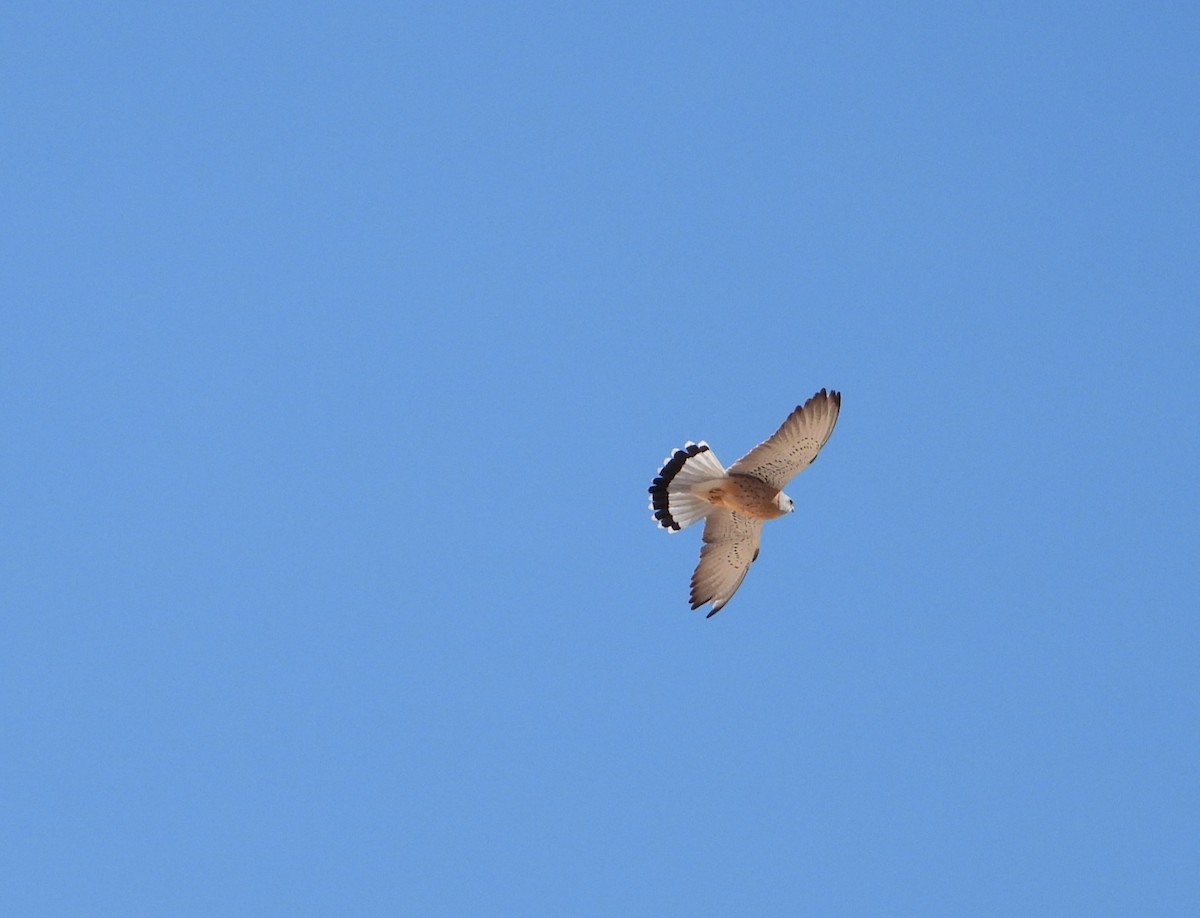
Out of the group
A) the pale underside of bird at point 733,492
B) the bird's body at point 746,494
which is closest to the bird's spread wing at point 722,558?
the pale underside of bird at point 733,492

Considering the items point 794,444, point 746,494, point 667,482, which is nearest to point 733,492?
point 746,494

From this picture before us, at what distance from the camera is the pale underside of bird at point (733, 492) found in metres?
19.4

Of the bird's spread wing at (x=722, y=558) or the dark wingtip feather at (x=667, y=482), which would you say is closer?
the dark wingtip feather at (x=667, y=482)

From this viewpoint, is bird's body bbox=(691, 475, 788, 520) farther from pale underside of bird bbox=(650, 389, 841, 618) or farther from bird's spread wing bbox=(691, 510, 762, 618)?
bird's spread wing bbox=(691, 510, 762, 618)

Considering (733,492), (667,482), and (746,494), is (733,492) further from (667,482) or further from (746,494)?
(667,482)

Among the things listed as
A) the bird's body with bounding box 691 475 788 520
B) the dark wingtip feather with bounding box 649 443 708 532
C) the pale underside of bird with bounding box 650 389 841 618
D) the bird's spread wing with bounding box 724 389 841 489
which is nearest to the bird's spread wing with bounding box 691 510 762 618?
the pale underside of bird with bounding box 650 389 841 618

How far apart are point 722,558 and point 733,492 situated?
1254mm

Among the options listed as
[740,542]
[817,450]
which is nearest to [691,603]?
[740,542]

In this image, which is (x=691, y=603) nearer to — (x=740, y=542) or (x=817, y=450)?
(x=740, y=542)

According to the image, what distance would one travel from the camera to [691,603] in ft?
69.8

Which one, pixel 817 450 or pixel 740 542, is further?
pixel 740 542

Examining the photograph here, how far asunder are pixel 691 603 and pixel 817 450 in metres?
2.76

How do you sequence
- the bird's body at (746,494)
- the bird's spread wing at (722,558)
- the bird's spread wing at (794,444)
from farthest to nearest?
the bird's spread wing at (722,558)
the bird's body at (746,494)
the bird's spread wing at (794,444)

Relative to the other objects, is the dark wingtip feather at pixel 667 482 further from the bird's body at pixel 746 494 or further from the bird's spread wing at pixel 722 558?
the bird's spread wing at pixel 722 558
